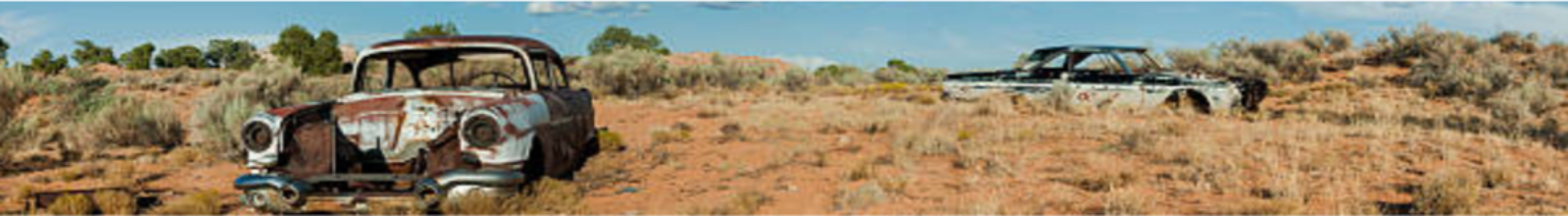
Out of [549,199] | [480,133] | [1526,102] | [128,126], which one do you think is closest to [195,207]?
[480,133]

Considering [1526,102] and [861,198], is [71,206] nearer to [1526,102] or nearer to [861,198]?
[861,198]

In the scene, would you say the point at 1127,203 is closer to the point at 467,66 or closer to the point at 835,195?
the point at 835,195

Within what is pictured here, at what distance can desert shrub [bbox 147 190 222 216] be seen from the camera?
18.1 ft

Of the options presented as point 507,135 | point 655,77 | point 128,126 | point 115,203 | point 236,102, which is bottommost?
point 115,203

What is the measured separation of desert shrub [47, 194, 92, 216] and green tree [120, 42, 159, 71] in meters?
57.9

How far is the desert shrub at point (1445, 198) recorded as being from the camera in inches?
212

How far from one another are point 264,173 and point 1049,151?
22.3 feet

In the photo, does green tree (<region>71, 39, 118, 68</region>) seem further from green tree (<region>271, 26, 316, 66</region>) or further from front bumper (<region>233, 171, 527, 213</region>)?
front bumper (<region>233, 171, 527, 213</region>)

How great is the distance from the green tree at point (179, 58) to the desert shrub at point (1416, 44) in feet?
200

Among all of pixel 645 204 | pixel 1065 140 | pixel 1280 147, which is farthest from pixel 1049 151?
pixel 645 204

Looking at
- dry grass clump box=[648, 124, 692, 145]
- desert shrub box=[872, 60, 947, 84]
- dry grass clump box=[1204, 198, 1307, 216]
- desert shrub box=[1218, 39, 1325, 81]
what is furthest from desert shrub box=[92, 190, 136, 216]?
desert shrub box=[872, 60, 947, 84]

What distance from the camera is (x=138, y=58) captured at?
53719mm

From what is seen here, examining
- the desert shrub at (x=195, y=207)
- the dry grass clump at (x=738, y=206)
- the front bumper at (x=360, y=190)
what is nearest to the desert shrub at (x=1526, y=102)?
the dry grass clump at (x=738, y=206)

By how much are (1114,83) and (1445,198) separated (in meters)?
8.11
